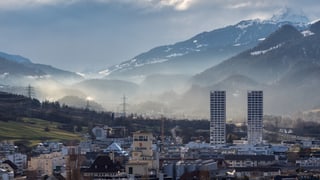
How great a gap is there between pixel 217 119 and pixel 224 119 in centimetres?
125

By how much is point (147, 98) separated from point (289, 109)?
31.4 m

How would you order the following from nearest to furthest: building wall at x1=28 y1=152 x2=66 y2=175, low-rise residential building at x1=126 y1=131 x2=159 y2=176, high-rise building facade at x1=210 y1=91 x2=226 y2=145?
1. low-rise residential building at x1=126 y1=131 x2=159 y2=176
2. building wall at x1=28 y1=152 x2=66 y2=175
3. high-rise building facade at x1=210 y1=91 x2=226 y2=145

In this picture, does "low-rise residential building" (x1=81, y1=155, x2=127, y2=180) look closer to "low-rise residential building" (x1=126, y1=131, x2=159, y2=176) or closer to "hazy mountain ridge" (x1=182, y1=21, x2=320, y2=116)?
"low-rise residential building" (x1=126, y1=131, x2=159, y2=176)

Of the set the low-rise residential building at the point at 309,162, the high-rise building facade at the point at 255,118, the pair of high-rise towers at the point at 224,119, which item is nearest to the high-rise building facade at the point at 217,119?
the pair of high-rise towers at the point at 224,119

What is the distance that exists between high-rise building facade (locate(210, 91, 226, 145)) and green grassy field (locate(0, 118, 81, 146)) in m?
12.3

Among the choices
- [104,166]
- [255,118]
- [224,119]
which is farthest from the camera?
[255,118]

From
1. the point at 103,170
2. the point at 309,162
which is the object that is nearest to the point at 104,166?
the point at 103,170

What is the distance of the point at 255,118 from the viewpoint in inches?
4131

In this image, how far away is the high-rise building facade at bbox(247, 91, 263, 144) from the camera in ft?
312

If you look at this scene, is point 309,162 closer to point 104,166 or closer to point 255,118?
point 104,166

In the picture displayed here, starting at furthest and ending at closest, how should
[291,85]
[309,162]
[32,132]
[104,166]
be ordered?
1. [291,85]
2. [32,132]
3. [309,162]
4. [104,166]

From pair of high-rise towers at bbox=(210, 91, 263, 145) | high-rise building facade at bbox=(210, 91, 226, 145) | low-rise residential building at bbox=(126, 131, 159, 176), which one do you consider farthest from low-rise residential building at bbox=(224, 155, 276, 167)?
high-rise building facade at bbox=(210, 91, 226, 145)

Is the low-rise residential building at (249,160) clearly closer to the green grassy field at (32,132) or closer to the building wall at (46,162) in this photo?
the building wall at (46,162)

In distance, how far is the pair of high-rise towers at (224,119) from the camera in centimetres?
9425
